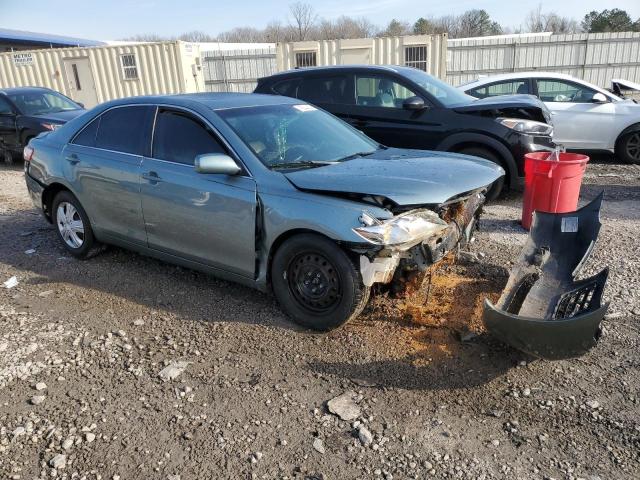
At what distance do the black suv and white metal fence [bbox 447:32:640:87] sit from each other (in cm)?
1580

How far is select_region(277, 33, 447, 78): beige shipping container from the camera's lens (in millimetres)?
17906

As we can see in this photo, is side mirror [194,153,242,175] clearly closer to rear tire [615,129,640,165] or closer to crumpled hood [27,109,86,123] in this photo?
crumpled hood [27,109,86,123]

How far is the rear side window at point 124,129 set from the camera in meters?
4.65

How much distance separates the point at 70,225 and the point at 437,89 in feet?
16.8

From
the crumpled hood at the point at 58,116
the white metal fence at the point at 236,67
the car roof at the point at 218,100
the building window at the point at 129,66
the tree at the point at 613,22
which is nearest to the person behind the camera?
the car roof at the point at 218,100

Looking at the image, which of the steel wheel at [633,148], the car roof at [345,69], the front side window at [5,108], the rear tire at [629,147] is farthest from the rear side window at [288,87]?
the front side window at [5,108]

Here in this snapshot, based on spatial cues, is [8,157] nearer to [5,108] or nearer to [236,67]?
[5,108]

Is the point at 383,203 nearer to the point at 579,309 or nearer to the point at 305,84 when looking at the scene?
the point at 579,309

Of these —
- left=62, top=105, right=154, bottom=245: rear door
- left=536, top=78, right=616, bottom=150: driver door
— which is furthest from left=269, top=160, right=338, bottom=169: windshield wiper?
left=536, top=78, right=616, bottom=150: driver door

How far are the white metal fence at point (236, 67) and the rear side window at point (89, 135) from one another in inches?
694

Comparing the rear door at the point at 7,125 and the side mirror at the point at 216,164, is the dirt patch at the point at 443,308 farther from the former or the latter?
the rear door at the point at 7,125

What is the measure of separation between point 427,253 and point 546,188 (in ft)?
8.84

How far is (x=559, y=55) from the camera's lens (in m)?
21.7

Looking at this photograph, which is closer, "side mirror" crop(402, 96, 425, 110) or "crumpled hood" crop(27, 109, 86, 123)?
"side mirror" crop(402, 96, 425, 110)
